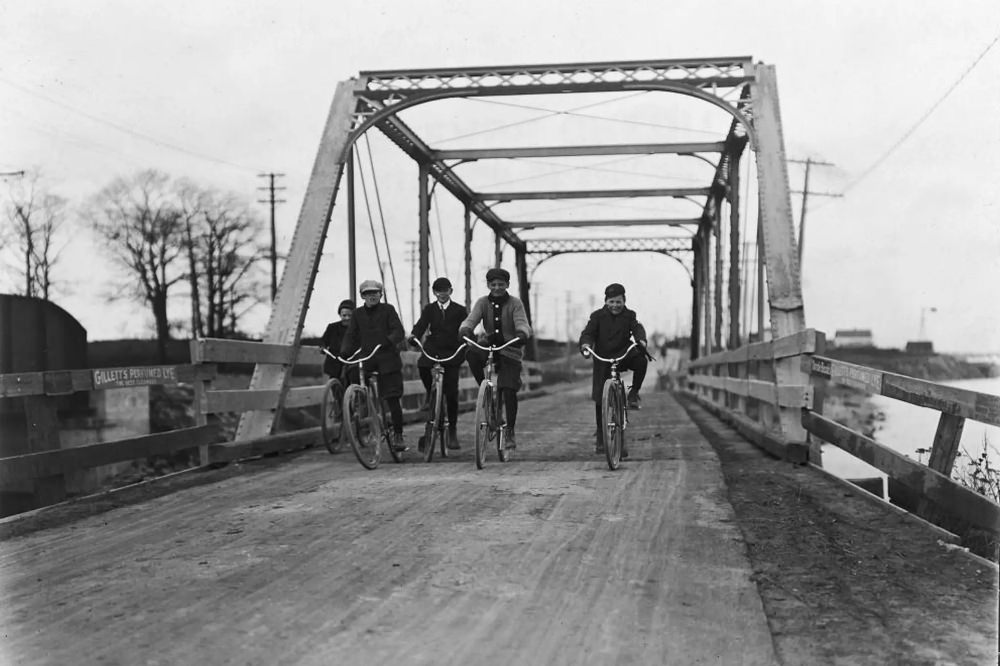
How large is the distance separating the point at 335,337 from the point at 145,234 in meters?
39.2

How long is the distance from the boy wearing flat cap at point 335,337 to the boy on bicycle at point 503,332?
5.14 feet

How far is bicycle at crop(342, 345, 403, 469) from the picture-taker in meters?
7.19

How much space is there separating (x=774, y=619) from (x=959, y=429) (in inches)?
77.4

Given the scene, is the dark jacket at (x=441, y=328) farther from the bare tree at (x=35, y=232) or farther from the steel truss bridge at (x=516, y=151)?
the bare tree at (x=35, y=232)

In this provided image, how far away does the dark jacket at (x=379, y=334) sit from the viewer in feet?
25.5

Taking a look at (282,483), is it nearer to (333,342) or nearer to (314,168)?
(333,342)

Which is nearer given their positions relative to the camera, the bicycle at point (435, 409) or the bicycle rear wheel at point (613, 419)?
the bicycle rear wheel at point (613, 419)

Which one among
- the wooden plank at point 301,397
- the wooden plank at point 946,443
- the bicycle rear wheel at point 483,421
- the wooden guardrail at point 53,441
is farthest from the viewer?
the wooden plank at point 301,397

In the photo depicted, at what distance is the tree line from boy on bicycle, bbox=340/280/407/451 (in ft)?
Result: 117

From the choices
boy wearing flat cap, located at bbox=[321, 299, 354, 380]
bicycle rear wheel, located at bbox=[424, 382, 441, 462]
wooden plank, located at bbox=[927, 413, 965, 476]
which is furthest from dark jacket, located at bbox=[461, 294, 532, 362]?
wooden plank, located at bbox=[927, 413, 965, 476]

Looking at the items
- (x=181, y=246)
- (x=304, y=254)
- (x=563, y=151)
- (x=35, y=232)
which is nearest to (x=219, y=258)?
(x=181, y=246)

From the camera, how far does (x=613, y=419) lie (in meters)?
7.30

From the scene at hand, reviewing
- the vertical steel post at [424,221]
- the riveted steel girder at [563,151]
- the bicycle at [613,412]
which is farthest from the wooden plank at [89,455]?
the riveted steel girder at [563,151]

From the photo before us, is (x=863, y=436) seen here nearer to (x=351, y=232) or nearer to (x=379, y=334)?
(x=379, y=334)
